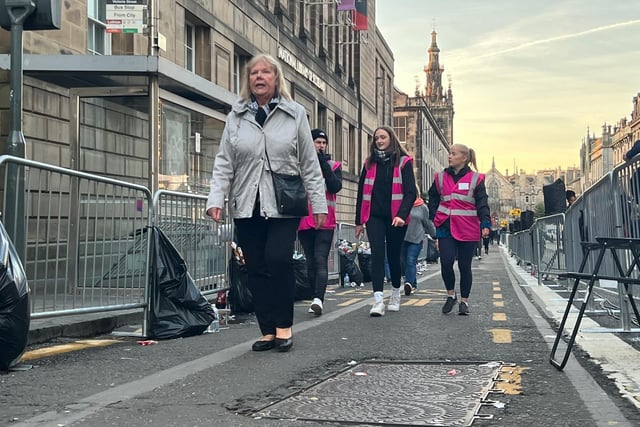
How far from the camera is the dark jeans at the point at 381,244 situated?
7820 millimetres

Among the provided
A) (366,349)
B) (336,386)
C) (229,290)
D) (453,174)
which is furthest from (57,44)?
(336,386)

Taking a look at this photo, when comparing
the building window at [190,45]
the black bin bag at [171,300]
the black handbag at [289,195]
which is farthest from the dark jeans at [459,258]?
the building window at [190,45]

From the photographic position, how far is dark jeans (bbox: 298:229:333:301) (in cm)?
789

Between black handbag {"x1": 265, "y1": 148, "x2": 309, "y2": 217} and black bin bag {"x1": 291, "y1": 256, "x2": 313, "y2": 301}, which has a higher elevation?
black handbag {"x1": 265, "y1": 148, "x2": 309, "y2": 217}

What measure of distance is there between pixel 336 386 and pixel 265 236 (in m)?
1.64

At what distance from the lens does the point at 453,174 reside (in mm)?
8195

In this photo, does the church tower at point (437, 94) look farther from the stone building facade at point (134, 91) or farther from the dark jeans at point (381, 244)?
the dark jeans at point (381, 244)

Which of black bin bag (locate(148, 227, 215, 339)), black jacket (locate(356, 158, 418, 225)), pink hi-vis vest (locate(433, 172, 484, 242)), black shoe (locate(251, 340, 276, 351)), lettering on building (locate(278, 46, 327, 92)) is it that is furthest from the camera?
lettering on building (locate(278, 46, 327, 92))

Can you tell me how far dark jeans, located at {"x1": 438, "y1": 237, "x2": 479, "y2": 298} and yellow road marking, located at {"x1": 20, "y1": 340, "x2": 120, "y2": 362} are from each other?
136 inches

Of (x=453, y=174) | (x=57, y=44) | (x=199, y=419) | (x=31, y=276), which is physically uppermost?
(x=57, y=44)

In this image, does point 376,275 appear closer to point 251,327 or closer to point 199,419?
point 251,327

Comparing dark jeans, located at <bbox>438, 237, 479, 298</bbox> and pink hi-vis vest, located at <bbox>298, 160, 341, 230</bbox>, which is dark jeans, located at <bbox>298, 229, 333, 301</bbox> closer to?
pink hi-vis vest, located at <bbox>298, 160, 341, 230</bbox>

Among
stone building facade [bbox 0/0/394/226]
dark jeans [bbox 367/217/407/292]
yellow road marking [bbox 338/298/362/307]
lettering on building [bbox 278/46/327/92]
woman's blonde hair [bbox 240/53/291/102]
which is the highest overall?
lettering on building [bbox 278/46/327/92]

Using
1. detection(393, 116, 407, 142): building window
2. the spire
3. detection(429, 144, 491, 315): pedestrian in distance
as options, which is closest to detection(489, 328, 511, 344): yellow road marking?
detection(429, 144, 491, 315): pedestrian in distance
